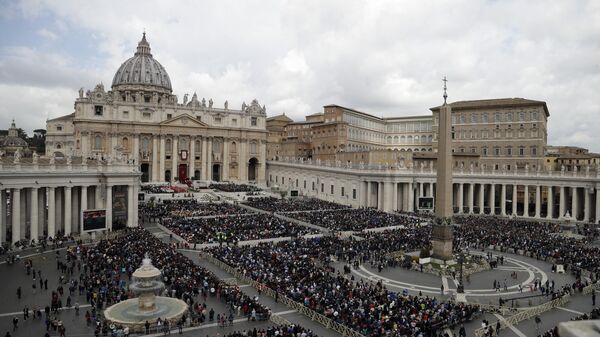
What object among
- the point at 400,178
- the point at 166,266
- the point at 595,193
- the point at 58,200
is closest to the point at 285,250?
the point at 166,266

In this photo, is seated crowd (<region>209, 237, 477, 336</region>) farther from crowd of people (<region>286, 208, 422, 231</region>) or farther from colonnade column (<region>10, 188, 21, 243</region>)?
colonnade column (<region>10, 188, 21, 243</region>)

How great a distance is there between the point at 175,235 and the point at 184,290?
15.3m

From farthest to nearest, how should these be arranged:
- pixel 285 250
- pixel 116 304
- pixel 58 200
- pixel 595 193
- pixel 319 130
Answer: pixel 319 130 → pixel 595 193 → pixel 58 200 → pixel 285 250 → pixel 116 304

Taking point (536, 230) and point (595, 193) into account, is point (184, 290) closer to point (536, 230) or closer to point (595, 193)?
point (536, 230)

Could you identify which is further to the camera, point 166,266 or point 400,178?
point 400,178

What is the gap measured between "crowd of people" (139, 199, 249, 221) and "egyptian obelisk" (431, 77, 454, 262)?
26378mm

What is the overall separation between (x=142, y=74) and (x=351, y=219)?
277 ft

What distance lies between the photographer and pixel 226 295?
23766mm

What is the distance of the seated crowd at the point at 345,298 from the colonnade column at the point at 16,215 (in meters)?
17.0

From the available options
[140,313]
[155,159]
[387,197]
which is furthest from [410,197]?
[155,159]

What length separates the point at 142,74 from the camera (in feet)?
372

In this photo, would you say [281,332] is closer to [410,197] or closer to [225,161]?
[410,197]

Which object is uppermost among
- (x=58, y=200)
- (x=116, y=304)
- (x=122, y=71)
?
(x=122, y=71)

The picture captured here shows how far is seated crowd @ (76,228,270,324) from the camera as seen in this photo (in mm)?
22578
